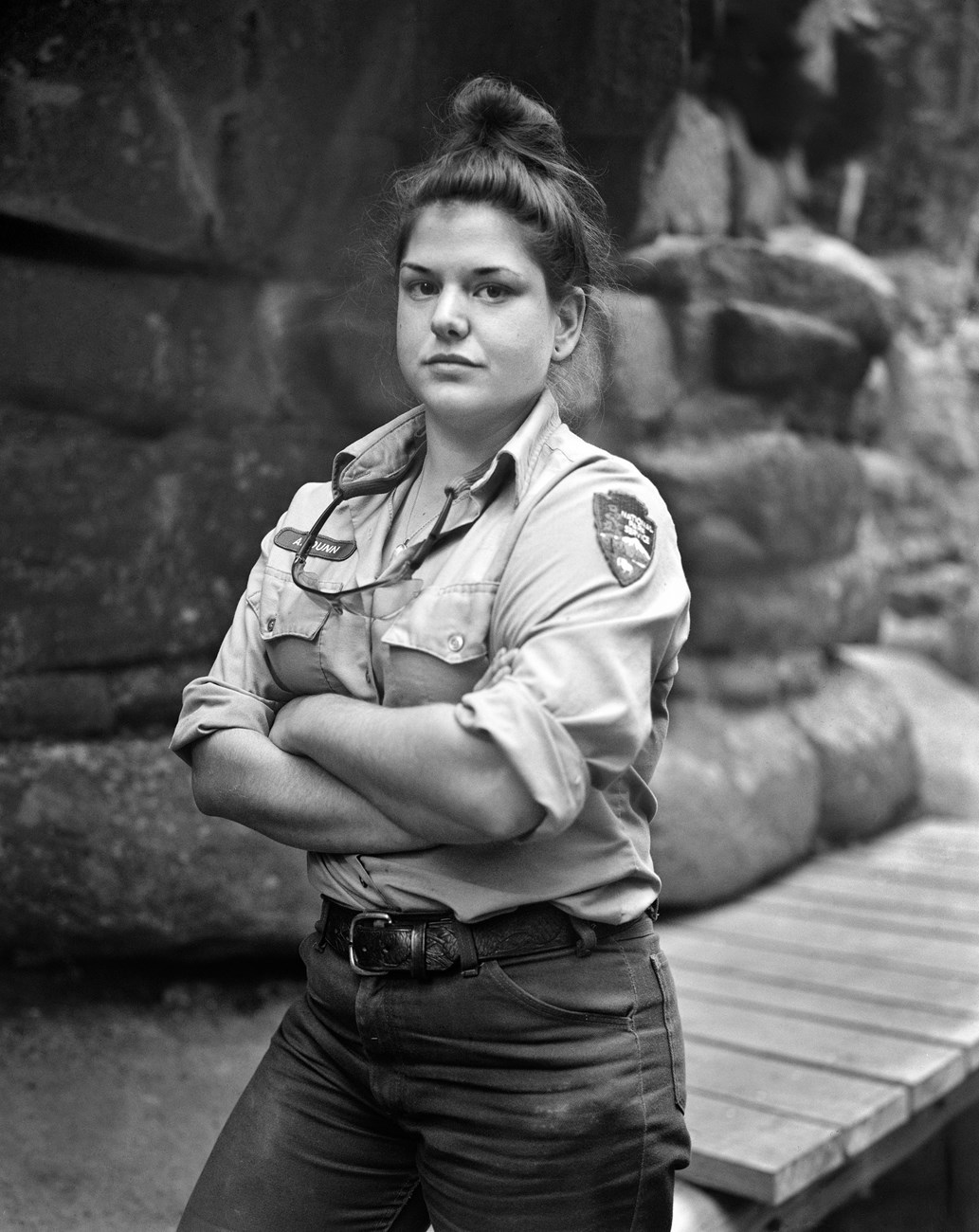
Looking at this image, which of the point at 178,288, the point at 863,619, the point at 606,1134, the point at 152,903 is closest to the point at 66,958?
the point at 152,903

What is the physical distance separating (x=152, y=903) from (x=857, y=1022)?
1486 mm

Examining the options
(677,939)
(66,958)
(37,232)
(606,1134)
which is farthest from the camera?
(677,939)

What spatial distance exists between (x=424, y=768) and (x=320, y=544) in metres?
0.38

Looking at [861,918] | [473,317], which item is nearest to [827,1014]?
[861,918]

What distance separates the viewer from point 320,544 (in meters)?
1.66

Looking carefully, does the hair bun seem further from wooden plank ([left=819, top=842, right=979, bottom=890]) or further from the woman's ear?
wooden plank ([left=819, top=842, right=979, bottom=890])

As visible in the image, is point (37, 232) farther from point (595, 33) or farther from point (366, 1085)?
point (366, 1085)

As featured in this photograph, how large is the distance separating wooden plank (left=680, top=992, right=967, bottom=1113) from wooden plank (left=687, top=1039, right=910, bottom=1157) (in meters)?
0.04

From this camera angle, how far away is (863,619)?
15.1ft

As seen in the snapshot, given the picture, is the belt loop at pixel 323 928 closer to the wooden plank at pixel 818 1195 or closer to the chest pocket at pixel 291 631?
the chest pocket at pixel 291 631

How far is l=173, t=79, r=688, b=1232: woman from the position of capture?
143 centimetres

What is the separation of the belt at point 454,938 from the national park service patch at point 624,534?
37cm

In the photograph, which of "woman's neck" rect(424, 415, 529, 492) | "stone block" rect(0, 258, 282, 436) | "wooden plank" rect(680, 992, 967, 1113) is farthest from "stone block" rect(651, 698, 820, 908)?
"woman's neck" rect(424, 415, 529, 492)

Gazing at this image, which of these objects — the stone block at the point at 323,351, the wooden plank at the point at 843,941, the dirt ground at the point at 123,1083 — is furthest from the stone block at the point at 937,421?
the stone block at the point at 323,351
